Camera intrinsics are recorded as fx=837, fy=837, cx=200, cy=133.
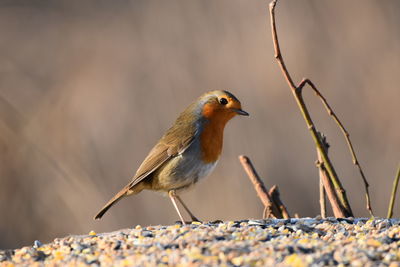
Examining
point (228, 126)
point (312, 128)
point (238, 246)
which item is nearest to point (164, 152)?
point (312, 128)

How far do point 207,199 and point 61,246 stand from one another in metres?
5.05

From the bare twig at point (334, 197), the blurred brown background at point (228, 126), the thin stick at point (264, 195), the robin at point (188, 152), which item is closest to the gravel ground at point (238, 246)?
the bare twig at point (334, 197)

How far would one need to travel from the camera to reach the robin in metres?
5.26

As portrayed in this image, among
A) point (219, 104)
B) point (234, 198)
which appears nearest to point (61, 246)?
point (219, 104)

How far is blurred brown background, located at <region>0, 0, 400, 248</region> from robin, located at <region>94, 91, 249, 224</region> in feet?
11.4

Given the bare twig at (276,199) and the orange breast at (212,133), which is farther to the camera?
the orange breast at (212,133)

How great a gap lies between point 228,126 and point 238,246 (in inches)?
213

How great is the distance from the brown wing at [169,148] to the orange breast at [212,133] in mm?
92

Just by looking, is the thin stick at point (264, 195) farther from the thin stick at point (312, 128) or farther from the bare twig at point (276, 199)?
the thin stick at point (312, 128)

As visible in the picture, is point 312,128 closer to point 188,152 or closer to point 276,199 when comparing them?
point 276,199

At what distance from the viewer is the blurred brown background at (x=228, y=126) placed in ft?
30.1

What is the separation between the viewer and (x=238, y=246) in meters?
3.62

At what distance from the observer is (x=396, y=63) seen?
9.37 m

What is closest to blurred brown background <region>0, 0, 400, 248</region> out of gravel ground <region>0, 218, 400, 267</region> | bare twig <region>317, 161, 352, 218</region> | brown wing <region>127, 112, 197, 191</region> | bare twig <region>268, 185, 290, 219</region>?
brown wing <region>127, 112, 197, 191</region>
